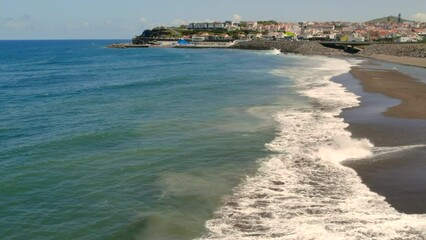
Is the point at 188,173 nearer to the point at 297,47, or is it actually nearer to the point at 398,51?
the point at 398,51

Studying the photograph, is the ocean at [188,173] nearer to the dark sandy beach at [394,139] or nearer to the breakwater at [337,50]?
the dark sandy beach at [394,139]

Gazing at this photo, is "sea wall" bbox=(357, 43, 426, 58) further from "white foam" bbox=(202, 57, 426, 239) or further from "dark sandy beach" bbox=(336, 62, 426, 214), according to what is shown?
"white foam" bbox=(202, 57, 426, 239)

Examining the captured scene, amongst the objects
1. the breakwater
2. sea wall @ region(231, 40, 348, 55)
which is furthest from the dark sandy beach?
sea wall @ region(231, 40, 348, 55)

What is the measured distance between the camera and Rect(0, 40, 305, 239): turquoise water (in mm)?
12589

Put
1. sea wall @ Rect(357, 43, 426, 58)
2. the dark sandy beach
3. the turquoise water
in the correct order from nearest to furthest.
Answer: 1. the turquoise water
2. the dark sandy beach
3. sea wall @ Rect(357, 43, 426, 58)

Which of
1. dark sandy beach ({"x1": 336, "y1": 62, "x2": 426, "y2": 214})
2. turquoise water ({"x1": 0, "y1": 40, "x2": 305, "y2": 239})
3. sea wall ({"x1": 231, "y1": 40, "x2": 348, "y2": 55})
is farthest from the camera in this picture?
sea wall ({"x1": 231, "y1": 40, "x2": 348, "y2": 55})

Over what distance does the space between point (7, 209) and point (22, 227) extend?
5.31ft

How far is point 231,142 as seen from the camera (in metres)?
20.5

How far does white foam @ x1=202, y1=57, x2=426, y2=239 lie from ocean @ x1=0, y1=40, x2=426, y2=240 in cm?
5

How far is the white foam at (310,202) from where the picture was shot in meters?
11.2

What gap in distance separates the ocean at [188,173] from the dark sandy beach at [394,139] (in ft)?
2.13

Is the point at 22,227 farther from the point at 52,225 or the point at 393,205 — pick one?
the point at 393,205

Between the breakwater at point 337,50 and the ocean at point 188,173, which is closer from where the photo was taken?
the ocean at point 188,173

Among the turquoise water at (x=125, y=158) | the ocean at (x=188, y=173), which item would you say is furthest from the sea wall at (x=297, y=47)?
the ocean at (x=188, y=173)
